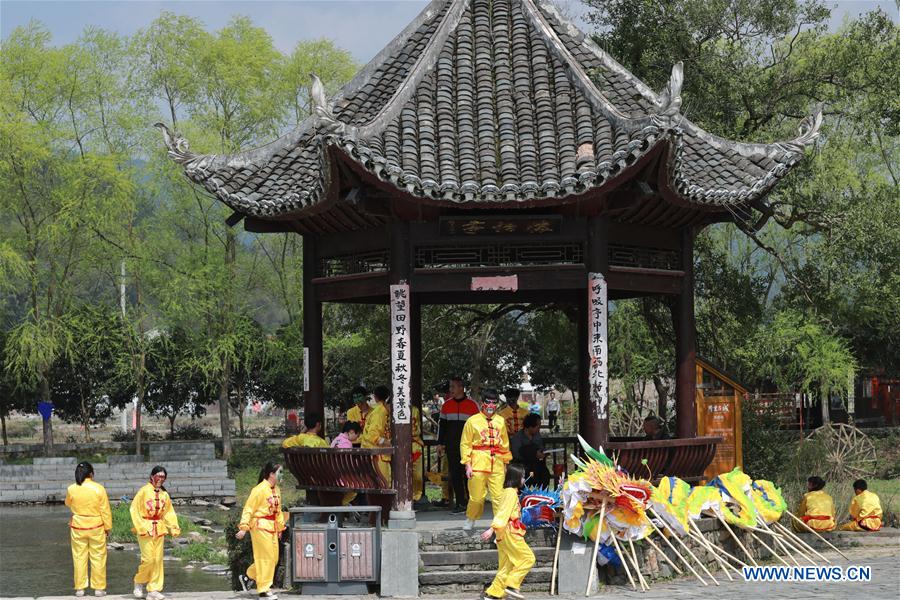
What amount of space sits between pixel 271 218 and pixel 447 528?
13.5ft

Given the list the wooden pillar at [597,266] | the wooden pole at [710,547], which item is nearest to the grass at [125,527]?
the wooden pillar at [597,266]

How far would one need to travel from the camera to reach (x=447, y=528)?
528 inches

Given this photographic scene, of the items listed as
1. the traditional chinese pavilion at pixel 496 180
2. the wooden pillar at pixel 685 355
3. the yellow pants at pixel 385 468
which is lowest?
the yellow pants at pixel 385 468

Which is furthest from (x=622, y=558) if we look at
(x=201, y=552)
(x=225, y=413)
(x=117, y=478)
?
(x=225, y=413)

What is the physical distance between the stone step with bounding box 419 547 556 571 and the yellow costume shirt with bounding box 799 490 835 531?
4613 millimetres

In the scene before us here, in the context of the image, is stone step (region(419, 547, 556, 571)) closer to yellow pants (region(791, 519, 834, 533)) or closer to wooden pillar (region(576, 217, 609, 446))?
wooden pillar (region(576, 217, 609, 446))

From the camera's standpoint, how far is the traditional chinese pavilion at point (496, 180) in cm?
1284

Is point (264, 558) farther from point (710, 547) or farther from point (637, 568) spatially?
point (710, 547)

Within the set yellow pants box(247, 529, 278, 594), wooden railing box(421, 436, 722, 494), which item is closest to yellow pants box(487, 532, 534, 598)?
wooden railing box(421, 436, 722, 494)

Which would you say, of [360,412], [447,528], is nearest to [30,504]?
[360,412]

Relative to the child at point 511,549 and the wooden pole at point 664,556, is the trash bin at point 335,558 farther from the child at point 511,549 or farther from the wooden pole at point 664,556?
the wooden pole at point 664,556

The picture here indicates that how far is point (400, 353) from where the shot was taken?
44.3 feet

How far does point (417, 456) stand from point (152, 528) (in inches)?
148

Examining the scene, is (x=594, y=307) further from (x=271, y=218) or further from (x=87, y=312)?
(x=87, y=312)
